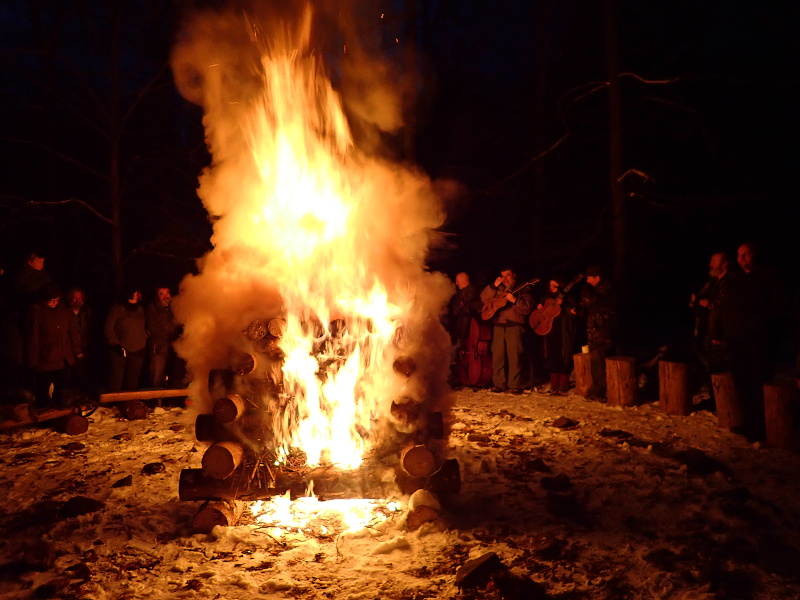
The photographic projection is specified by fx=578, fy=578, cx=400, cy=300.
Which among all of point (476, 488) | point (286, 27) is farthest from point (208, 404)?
point (286, 27)

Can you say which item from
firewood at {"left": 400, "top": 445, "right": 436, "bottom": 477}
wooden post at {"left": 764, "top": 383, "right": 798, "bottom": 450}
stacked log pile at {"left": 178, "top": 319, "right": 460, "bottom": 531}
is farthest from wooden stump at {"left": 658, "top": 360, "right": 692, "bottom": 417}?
firewood at {"left": 400, "top": 445, "right": 436, "bottom": 477}

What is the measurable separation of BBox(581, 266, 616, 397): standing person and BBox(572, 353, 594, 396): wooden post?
8cm

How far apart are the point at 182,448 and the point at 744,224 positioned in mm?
13682

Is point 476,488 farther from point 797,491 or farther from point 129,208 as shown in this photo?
point 129,208

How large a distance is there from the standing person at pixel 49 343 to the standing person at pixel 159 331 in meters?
1.17

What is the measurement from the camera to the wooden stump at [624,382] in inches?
357

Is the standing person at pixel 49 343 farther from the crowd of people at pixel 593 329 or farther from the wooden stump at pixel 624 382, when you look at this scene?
the wooden stump at pixel 624 382

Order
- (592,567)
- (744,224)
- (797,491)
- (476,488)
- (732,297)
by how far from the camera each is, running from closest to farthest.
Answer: (592,567) < (797,491) < (476,488) < (732,297) < (744,224)

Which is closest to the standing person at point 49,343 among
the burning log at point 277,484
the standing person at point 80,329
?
the standing person at point 80,329

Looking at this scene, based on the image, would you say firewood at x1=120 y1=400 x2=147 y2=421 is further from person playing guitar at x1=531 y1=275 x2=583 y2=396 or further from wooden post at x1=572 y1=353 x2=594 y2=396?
wooden post at x1=572 y1=353 x2=594 y2=396

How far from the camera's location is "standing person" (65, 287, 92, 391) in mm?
9641

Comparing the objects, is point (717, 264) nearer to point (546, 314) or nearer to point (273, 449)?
point (546, 314)

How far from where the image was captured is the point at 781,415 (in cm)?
687

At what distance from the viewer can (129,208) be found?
14.4 metres
